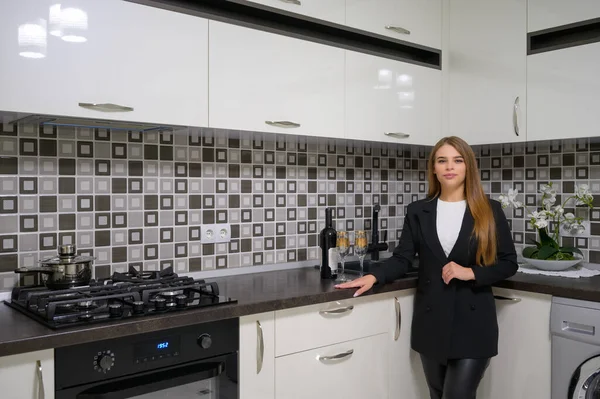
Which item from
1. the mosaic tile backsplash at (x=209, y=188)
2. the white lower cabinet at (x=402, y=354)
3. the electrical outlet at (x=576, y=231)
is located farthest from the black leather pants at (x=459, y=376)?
the electrical outlet at (x=576, y=231)

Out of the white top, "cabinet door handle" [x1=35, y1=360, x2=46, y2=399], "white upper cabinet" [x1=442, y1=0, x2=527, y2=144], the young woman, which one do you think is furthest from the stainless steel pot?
"white upper cabinet" [x1=442, y1=0, x2=527, y2=144]

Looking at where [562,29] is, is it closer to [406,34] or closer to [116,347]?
[406,34]

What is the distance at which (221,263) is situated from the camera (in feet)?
8.40

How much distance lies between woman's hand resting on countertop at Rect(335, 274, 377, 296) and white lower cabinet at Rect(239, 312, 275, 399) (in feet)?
1.22

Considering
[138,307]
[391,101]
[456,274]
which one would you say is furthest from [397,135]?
[138,307]

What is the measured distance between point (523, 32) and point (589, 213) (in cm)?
98

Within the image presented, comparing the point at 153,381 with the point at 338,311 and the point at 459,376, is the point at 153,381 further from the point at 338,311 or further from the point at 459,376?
the point at 459,376

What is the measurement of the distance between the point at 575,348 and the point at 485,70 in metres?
1.41

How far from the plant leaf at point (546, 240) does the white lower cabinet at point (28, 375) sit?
89.9 inches

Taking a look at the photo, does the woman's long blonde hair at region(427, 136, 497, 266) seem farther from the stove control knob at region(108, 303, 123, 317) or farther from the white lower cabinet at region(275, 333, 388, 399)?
the stove control knob at region(108, 303, 123, 317)

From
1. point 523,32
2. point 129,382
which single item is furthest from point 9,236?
point 523,32

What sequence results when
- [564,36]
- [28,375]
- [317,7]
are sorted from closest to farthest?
[28,375] < [317,7] < [564,36]

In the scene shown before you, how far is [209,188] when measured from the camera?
252cm

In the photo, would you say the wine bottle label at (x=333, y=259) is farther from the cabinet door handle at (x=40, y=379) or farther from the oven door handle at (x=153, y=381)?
the cabinet door handle at (x=40, y=379)
